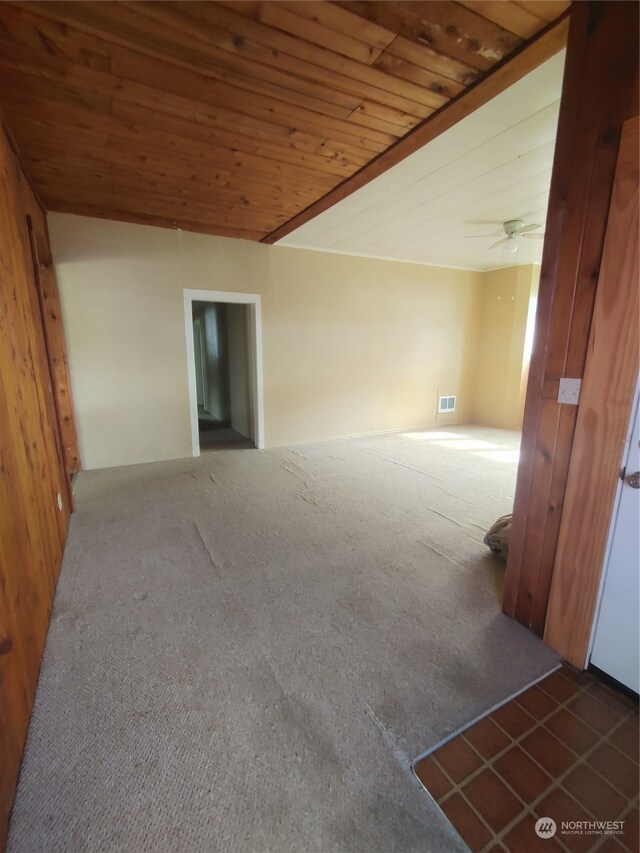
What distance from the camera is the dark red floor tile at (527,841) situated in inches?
39.1

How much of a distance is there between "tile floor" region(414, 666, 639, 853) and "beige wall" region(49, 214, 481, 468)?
398cm

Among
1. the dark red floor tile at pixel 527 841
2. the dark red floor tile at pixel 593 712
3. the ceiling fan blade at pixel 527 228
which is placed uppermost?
the ceiling fan blade at pixel 527 228

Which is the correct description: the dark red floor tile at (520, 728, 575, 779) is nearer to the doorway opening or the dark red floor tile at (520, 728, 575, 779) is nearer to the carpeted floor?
the carpeted floor

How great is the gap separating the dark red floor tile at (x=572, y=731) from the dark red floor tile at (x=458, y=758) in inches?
12.8

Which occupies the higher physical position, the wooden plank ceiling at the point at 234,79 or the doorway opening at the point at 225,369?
the wooden plank ceiling at the point at 234,79

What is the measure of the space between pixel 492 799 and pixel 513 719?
310 millimetres

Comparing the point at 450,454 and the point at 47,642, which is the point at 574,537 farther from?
the point at 450,454

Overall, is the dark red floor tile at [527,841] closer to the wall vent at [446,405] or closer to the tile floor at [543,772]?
the tile floor at [543,772]

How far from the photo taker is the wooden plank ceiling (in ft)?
4.78

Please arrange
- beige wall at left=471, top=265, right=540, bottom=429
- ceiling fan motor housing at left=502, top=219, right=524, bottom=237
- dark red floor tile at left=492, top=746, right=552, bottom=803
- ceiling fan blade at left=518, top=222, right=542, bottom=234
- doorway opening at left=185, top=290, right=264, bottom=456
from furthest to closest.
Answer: beige wall at left=471, top=265, right=540, bottom=429 → doorway opening at left=185, top=290, right=264, bottom=456 → ceiling fan motor housing at left=502, top=219, right=524, bottom=237 → ceiling fan blade at left=518, top=222, right=542, bottom=234 → dark red floor tile at left=492, top=746, right=552, bottom=803

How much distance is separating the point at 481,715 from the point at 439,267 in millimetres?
5821

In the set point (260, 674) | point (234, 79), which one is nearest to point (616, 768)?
point (260, 674)

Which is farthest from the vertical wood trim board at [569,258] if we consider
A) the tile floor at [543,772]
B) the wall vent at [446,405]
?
the wall vent at [446,405]

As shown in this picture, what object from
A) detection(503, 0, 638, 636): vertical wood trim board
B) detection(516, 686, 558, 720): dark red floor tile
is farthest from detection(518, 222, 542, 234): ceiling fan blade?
detection(516, 686, 558, 720): dark red floor tile
